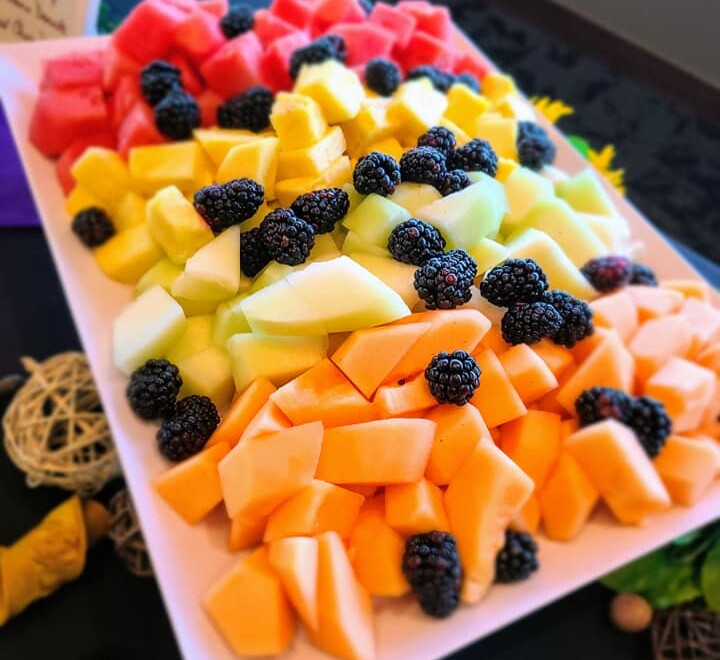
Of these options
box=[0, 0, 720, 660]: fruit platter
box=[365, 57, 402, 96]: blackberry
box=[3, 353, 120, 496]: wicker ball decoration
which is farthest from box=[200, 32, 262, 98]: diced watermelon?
box=[3, 353, 120, 496]: wicker ball decoration

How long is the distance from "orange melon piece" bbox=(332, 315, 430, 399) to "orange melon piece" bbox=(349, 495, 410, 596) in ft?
0.56

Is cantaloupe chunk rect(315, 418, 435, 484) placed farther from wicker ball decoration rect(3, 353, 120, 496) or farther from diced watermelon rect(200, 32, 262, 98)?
diced watermelon rect(200, 32, 262, 98)

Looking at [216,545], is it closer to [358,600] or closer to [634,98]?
[358,600]

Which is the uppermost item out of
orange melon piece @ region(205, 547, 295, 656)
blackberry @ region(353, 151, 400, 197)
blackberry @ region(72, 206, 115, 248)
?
blackberry @ region(353, 151, 400, 197)

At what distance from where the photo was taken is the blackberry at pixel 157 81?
1381mm

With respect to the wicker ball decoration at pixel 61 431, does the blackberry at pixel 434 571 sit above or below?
above

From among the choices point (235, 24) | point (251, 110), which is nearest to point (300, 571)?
point (251, 110)

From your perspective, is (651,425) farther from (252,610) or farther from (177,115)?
(177,115)

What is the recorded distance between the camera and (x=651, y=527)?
981 mm

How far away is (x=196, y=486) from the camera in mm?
959

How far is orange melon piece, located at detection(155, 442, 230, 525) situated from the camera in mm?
959

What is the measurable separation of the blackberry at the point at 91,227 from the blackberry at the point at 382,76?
0.58m

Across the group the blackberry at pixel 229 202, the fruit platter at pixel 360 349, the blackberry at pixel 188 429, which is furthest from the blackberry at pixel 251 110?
the blackberry at pixel 188 429

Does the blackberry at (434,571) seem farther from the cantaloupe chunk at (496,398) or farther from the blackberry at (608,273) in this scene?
the blackberry at (608,273)
